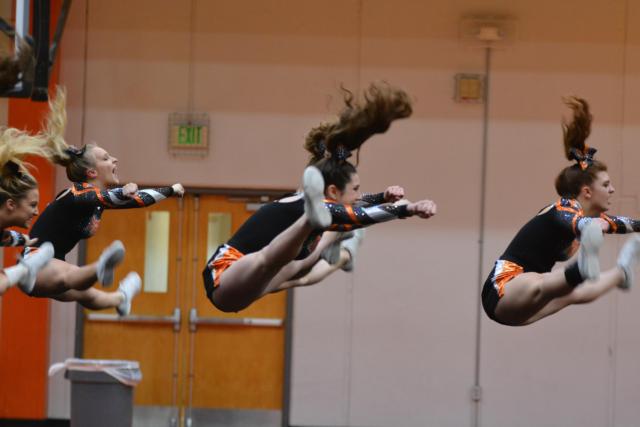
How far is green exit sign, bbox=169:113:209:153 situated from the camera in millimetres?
8109

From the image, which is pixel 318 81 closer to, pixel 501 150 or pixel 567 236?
pixel 501 150

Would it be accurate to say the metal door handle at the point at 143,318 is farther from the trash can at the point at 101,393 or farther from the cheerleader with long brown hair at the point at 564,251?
the cheerleader with long brown hair at the point at 564,251

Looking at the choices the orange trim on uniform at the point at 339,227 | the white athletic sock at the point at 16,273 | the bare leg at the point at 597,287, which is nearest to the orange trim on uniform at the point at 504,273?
the bare leg at the point at 597,287

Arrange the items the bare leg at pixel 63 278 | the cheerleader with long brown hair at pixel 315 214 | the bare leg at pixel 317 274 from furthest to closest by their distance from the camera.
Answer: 1. the bare leg at pixel 317 274
2. the bare leg at pixel 63 278
3. the cheerleader with long brown hair at pixel 315 214

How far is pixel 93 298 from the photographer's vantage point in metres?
5.46

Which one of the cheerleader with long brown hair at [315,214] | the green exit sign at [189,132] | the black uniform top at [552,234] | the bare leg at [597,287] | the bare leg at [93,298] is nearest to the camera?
the cheerleader with long brown hair at [315,214]

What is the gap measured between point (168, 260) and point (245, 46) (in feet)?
6.59

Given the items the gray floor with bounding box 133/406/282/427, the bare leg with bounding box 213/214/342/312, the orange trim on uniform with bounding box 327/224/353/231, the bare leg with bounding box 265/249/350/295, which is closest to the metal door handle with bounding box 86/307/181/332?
the gray floor with bounding box 133/406/282/427

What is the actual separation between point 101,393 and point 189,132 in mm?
2352

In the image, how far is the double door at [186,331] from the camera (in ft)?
27.3

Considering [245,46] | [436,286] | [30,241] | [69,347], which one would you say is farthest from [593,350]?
[30,241]

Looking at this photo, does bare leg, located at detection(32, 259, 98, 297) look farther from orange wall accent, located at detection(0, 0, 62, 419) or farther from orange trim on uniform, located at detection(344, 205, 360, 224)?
orange wall accent, located at detection(0, 0, 62, 419)

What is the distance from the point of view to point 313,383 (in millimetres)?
8164

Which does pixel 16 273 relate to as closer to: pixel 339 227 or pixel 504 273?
pixel 339 227
